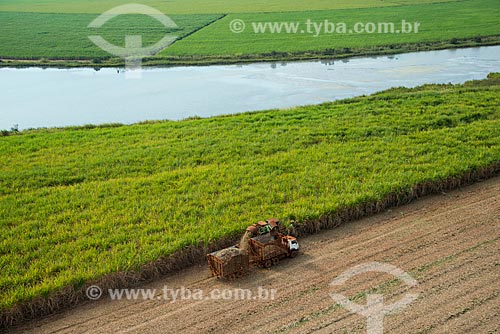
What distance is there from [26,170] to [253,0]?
66.3 m

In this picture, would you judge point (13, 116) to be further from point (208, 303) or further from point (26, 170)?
point (208, 303)

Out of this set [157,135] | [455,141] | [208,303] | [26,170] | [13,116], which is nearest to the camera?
[208,303]

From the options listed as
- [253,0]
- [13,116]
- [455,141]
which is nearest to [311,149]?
[455,141]

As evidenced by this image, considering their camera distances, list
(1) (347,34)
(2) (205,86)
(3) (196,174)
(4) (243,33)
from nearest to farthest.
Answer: (3) (196,174) → (2) (205,86) → (1) (347,34) → (4) (243,33)

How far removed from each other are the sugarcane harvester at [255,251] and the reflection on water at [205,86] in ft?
41.8

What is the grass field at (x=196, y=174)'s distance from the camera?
941 cm

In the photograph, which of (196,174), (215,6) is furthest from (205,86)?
(215,6)

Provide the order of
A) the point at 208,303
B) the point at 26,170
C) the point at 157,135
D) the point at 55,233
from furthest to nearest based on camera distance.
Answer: the point at 157,135 → the point at 26,170 → the point at 55,233 → the point at 208,303

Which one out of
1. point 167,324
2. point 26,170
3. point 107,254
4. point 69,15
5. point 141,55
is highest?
point 69,15

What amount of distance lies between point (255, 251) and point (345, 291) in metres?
1.94

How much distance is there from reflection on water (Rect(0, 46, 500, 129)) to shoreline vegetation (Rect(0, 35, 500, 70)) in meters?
1.11

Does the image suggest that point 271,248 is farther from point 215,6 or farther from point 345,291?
point 215,6

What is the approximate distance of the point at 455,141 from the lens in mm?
14773

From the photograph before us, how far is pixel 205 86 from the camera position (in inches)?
1083
